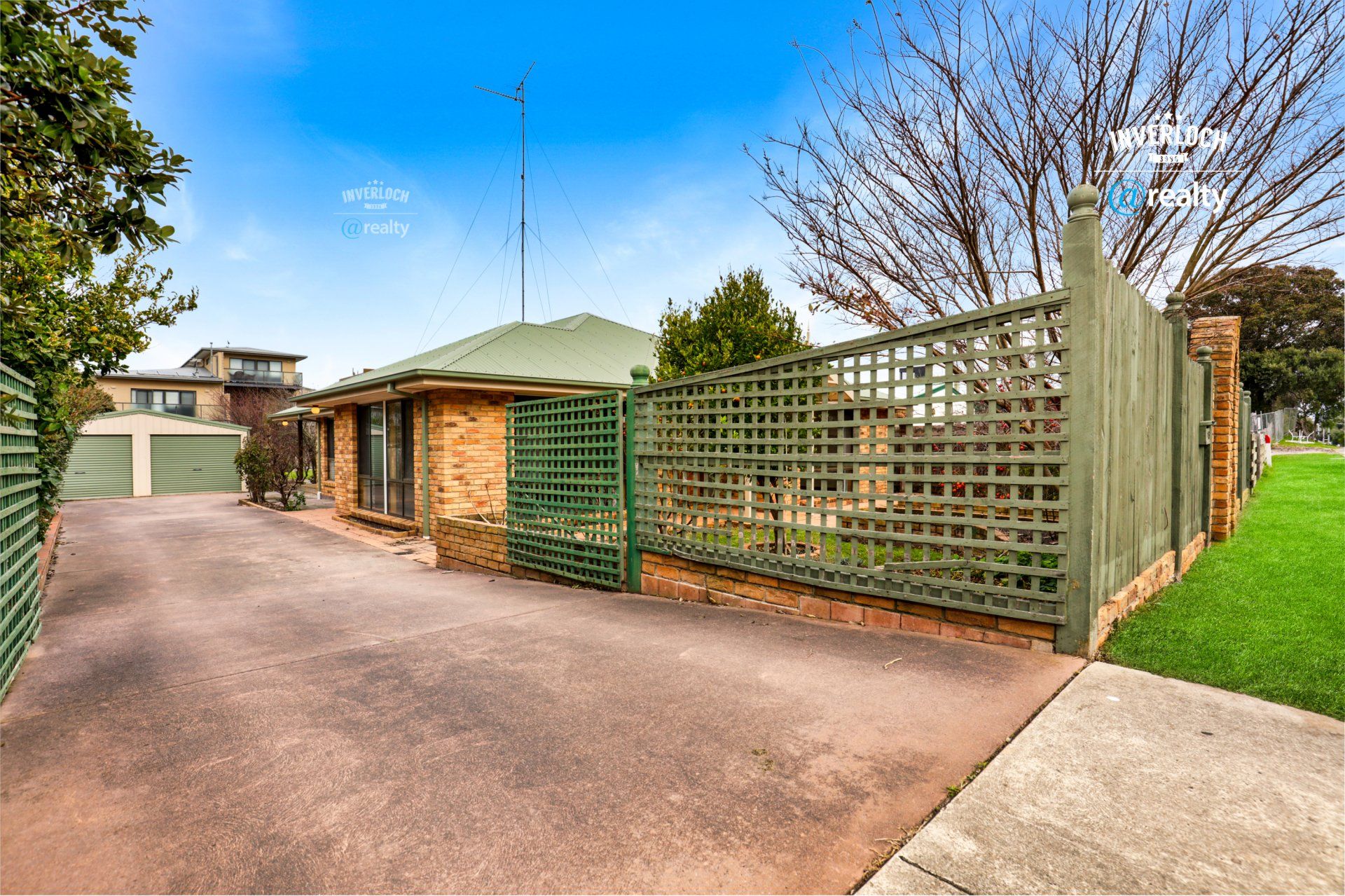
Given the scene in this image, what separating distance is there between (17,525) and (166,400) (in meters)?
A: 46.7

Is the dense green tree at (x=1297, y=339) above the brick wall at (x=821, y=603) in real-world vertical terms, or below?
above

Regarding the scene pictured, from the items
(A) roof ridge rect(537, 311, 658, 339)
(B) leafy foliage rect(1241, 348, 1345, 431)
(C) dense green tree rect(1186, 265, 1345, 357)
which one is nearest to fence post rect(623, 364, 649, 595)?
(A) roof ridge rect(537, 311, 658, 339)

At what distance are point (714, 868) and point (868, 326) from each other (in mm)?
5960

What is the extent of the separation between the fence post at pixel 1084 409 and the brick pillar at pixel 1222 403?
4688 millimetres

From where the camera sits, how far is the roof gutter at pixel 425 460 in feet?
36.0

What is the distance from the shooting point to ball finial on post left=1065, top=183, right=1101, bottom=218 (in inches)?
129

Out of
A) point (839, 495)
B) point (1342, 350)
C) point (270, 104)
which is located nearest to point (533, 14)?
point (270, 104)

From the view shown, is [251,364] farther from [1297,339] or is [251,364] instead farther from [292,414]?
[1297,339]

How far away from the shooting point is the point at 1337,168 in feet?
16.9

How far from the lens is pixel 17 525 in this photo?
377cm

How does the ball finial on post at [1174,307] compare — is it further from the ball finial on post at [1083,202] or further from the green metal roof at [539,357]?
the green metal roof at [539,357]

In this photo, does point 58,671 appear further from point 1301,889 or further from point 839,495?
point 1301,889

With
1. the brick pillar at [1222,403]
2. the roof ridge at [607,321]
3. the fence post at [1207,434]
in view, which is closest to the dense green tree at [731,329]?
the fence post at [1207,434]

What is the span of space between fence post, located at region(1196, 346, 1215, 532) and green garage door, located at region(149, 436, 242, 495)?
28704mm
